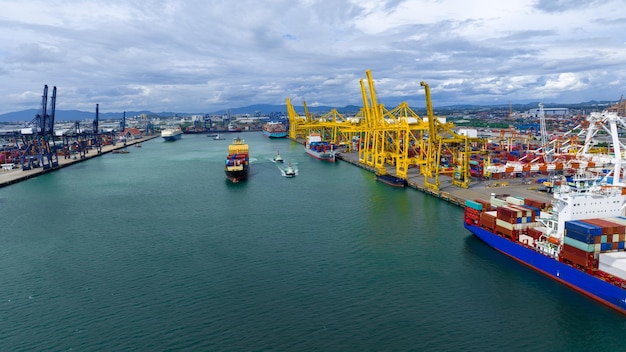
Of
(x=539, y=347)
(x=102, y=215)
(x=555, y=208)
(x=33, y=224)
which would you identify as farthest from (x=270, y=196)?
(x=539, y=347)

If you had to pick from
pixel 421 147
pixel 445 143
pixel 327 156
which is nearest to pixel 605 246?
pixel 445 143

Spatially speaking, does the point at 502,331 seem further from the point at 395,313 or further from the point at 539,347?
the point at 395,313

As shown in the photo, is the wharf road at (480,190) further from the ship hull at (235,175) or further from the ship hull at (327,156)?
the ship hull at (327,156)

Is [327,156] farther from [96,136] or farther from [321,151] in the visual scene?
[96,136]

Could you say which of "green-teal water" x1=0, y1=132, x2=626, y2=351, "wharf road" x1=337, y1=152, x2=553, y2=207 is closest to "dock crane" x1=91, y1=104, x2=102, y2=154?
"green-teal water" x1=0, y1=132, x2=626, y2=351

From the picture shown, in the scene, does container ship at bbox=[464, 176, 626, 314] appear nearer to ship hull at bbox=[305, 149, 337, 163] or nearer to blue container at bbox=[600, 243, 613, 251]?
blue container at bbox=[600, 243, 613, 251]

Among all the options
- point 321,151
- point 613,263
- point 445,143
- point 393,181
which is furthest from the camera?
point 321,151

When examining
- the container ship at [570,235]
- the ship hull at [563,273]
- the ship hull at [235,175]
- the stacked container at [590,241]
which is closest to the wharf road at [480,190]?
the container ship at [570,235]
